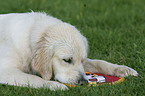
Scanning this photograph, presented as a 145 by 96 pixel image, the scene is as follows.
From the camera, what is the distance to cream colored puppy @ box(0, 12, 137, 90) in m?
3.62

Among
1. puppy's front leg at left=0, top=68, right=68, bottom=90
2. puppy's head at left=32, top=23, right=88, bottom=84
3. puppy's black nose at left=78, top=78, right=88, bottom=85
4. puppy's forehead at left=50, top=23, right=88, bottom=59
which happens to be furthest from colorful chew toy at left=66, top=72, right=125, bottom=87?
puppy's front leg at left=0, top=68, right=68, bottom=90

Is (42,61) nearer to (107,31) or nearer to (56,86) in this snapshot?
(56,86)

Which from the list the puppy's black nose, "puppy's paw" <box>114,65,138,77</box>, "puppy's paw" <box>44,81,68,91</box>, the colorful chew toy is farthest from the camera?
"puppy's paw" <box>114,65,138,77</box>

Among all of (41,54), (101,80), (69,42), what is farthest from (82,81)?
(41,54)

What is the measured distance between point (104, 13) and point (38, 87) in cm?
480

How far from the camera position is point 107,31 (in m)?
6.16

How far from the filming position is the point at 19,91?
11.0 feet

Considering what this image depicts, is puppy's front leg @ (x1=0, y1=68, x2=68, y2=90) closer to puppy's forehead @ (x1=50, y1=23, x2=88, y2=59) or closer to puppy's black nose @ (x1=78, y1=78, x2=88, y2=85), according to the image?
puppy's black nose @ (x1=78, y1=78, x2=88, y2=85)

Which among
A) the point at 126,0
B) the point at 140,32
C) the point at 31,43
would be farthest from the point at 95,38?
the point at 126,0

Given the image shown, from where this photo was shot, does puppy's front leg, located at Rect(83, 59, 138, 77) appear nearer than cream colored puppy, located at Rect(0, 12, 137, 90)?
No

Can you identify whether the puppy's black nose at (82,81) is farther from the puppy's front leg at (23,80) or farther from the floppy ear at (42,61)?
the floppy ear at (42,61)

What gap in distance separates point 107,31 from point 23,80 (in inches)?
125

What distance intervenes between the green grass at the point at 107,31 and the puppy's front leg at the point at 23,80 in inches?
3.4

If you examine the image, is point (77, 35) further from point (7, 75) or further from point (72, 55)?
point (7, 75)
